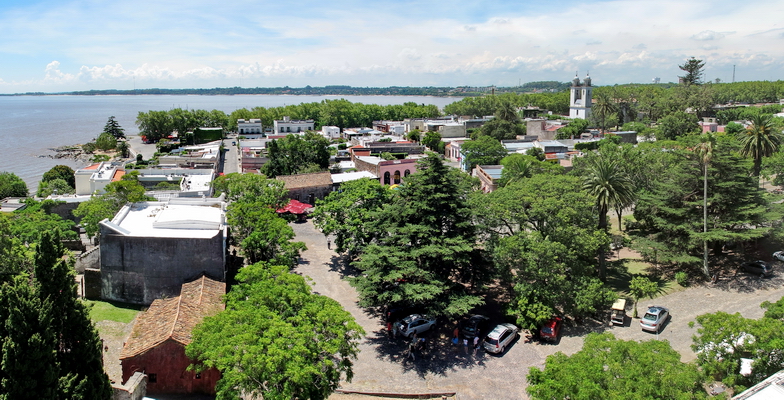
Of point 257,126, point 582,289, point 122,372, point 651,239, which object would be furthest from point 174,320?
point 257,126

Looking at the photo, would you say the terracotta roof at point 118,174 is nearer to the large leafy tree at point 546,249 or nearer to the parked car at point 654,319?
the large leafy tree at point 546,249

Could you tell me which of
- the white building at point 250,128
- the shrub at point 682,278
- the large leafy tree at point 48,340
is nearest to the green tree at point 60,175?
the large leafy tree at point 48,340

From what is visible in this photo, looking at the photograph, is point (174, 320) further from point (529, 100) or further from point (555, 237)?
point (529, 100)

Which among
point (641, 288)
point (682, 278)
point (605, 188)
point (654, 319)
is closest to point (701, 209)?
point (682, 278)

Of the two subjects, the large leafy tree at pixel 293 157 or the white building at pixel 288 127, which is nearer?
the large leafy tree at pixel 293 157

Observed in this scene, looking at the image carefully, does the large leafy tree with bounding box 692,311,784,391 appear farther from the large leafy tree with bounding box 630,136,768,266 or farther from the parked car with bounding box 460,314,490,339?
the large leafy tree with bounding box 630,136,768,266

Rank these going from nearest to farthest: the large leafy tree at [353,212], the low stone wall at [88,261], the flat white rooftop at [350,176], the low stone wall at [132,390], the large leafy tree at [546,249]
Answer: the low stone wall at [132,390] → the large leafy tree at [546,249] → the low stone wall at [88,261] → the large leafy tree at [353,212] → the flat white rooftop at [350,176]

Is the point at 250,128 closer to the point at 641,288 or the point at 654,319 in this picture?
the point at 641,288
